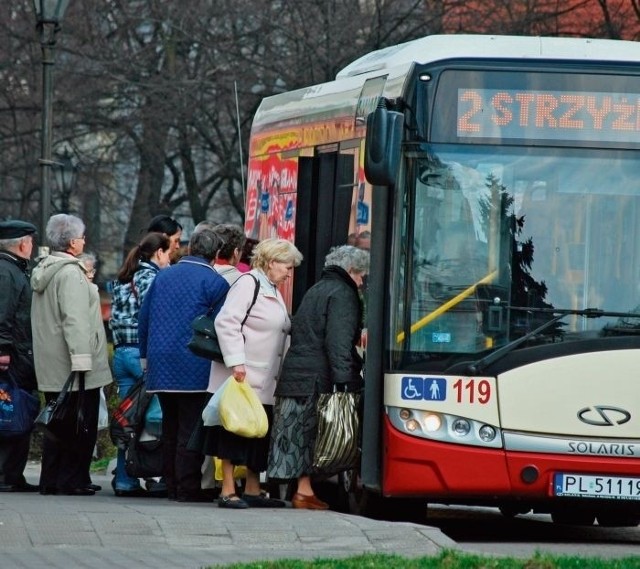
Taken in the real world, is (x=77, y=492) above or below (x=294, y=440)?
below

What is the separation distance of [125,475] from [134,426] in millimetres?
596

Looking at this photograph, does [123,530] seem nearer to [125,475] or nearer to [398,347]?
[398,347]

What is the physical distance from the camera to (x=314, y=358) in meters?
10.5

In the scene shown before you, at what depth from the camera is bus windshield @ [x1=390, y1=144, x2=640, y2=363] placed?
9.86 meters

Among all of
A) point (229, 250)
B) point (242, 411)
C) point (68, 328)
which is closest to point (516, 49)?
point (229, 250)

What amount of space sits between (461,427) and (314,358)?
3.56 feet

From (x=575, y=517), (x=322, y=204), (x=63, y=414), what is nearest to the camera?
(x=63, y=414)

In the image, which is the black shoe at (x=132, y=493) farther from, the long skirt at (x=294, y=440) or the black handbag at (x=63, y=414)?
the long skirt at (x=294, y=440)

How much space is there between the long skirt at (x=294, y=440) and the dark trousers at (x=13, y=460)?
7.31 ft

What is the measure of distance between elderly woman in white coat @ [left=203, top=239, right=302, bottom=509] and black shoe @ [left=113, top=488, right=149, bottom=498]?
1.54 m

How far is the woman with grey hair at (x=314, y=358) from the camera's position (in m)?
10.4

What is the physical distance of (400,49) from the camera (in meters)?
11.0

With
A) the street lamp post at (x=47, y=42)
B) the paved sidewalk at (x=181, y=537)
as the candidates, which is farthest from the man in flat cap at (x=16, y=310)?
the street lamp post at (x=47, y=42)

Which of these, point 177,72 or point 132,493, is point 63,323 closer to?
point 132,493
